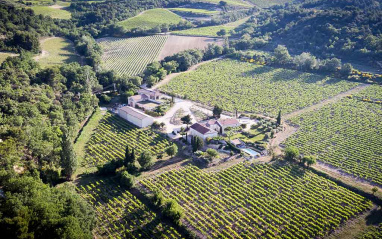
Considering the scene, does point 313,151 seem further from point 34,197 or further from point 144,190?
point 34,197

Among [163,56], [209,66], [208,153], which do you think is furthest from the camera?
[163,56]

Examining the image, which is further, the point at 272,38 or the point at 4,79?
the point at 272,38

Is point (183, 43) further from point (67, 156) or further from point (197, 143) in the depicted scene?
point (67, 156)

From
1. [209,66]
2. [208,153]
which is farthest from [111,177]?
[209,66]

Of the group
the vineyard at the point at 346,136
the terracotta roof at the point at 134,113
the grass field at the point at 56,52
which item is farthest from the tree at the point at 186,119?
the grass field at the point at 56,52

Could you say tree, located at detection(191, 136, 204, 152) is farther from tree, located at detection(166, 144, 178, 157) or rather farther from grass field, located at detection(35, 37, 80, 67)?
grass field, located at detection(35, 37, 80, 67)

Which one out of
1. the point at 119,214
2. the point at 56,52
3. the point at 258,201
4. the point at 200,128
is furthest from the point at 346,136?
the point at 56,52

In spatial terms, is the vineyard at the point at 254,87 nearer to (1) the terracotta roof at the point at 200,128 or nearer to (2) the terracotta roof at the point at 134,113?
(1) the terracotta roof at the point at 200,128
